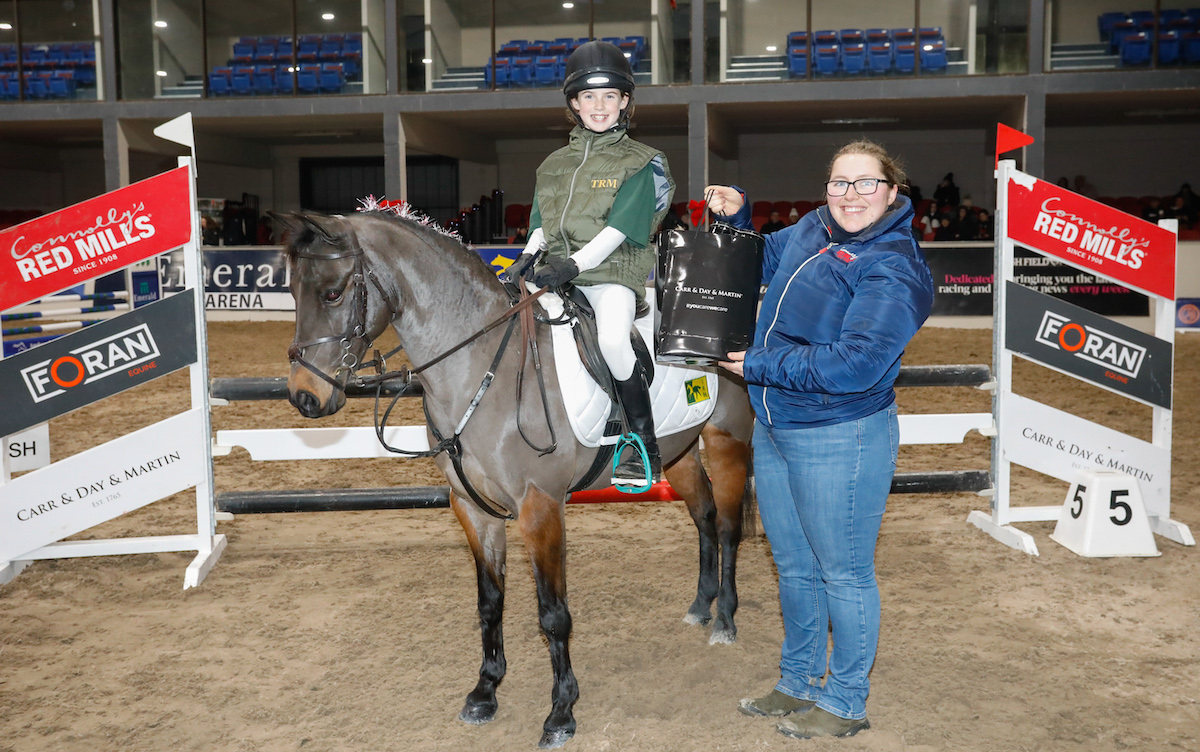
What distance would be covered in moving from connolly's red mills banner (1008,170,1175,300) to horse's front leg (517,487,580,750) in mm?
3289

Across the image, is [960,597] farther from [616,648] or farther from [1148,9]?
[1148,9]

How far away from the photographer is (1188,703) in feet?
10.2

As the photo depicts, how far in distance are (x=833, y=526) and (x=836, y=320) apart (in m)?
0.62

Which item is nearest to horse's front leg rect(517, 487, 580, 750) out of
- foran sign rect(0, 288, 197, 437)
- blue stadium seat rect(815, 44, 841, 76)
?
foran sign rect(0, 288, 197, 437)

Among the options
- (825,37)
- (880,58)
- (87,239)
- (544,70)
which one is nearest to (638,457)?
(87,239)

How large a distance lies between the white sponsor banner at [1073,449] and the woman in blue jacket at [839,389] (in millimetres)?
2633

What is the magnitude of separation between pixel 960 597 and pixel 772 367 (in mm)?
2247

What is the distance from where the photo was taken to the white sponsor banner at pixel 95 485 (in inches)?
173

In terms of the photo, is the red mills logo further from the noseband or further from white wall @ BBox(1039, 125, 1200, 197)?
white wall @ BBox(1039, 125, 1200, 197)

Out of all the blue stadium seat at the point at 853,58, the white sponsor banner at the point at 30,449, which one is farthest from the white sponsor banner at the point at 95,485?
the blue stadium seat at the point at 853,58

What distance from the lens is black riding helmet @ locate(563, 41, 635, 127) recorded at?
120 inches

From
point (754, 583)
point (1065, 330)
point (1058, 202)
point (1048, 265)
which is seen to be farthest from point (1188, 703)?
point (1048, 265)

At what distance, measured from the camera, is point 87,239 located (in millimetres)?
4305

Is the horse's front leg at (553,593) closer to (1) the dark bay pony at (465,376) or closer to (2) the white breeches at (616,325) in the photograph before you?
(1) the dark bay pony at (465,376)
